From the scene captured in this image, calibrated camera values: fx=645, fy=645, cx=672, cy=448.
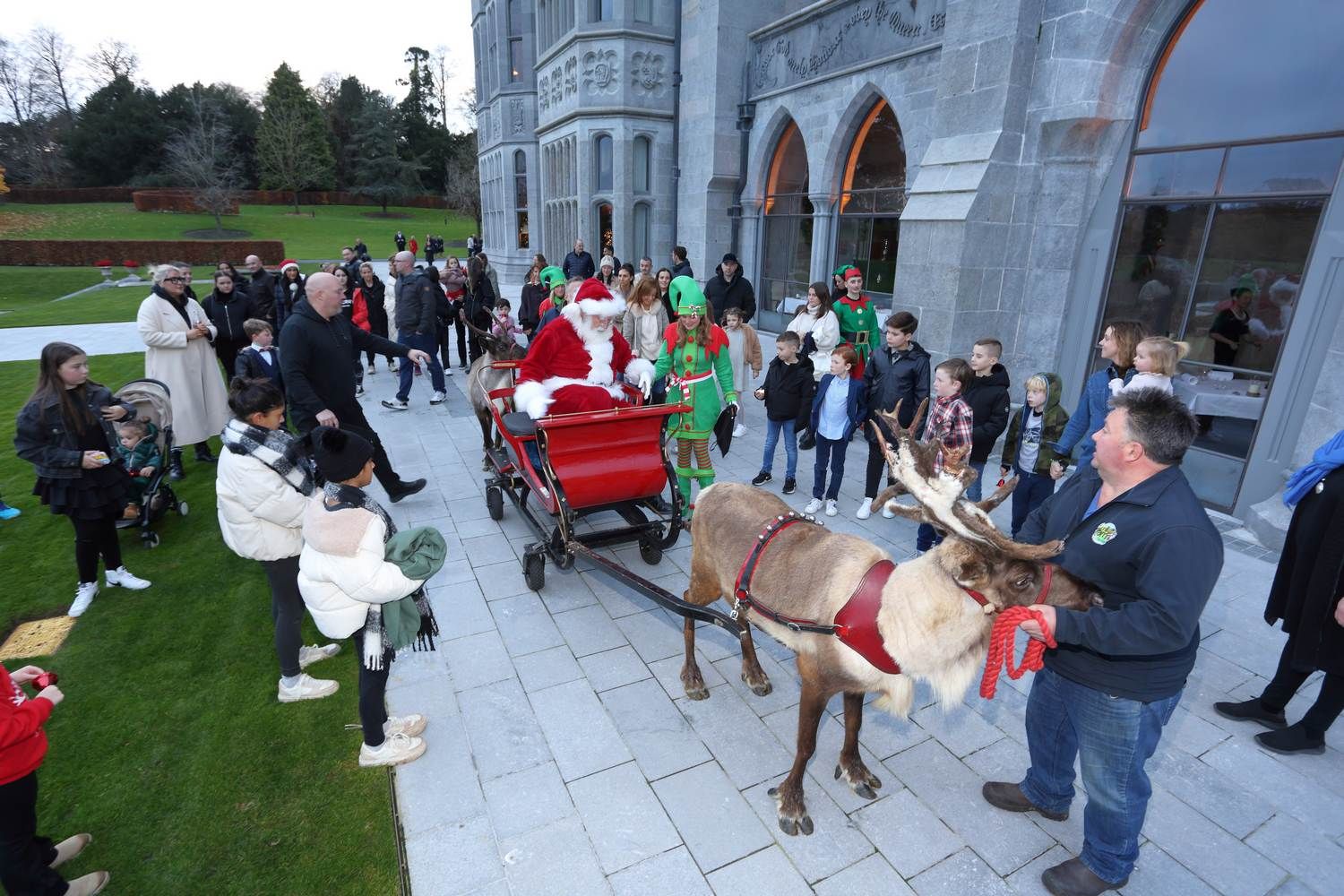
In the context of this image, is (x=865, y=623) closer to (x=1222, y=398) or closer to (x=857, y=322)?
(x=857, y=322)

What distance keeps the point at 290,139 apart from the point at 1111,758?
2766 inches

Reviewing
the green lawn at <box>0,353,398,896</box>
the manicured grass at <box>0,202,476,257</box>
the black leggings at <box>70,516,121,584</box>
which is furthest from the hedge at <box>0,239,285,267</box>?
the green lawn at <box>0,353,398,896</box>

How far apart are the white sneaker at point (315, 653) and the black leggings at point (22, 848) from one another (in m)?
1.78

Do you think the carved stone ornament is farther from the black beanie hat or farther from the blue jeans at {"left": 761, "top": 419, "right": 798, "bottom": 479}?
the black beanie hat

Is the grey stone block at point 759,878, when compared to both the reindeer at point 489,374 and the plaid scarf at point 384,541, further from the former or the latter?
the reindeer at point 489,374

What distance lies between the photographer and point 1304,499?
3654 mm

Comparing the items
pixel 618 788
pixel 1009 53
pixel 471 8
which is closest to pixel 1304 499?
pixel 618 788

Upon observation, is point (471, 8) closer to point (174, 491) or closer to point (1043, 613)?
point (174, 491)

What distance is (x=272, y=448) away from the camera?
358cm

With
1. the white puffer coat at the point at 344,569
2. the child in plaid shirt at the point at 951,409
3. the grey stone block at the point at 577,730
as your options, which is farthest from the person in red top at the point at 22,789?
the child in plaid shirt at the point at 951,409

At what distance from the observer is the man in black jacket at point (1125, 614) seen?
2.35 m

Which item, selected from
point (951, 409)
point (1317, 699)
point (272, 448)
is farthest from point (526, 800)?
point (1317, 699)

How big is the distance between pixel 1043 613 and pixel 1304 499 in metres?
2.58

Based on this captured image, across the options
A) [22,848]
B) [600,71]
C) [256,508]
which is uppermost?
[600,71]
